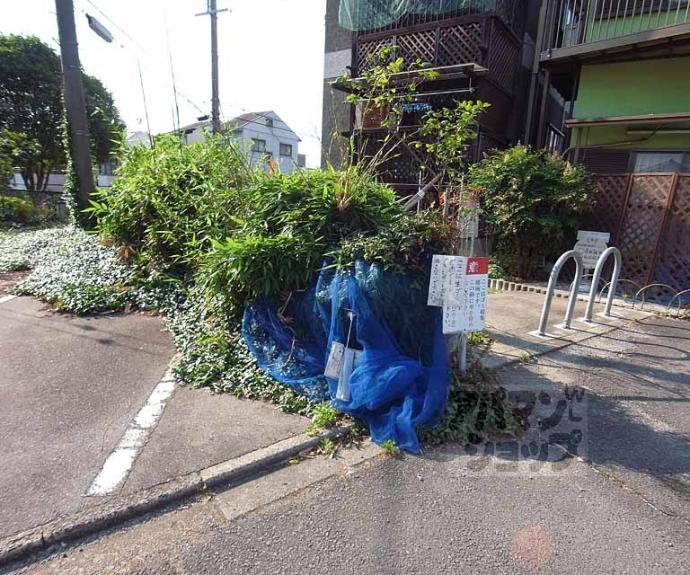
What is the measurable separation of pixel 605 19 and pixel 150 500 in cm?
1095

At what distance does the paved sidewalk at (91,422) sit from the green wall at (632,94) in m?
8.65

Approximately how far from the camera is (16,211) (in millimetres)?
13312

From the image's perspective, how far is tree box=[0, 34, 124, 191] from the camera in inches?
695

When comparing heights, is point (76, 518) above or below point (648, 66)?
below

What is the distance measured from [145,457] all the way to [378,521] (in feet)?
4.75

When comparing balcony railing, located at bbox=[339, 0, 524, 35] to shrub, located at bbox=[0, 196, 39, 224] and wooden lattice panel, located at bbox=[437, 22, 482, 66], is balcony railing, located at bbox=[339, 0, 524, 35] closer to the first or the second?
wooden lattice panel, located at bbox=[437, 22, 482, 66]

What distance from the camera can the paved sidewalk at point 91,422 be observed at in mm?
2219

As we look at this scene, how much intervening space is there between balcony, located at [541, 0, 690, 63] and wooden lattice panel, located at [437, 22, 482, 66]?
4.69 ft

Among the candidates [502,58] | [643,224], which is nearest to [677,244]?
[643,224]

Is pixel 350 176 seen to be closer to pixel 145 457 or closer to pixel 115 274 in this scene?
pixel 145 457

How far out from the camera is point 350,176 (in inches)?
156

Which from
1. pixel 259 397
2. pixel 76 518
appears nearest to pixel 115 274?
pixel 259 397

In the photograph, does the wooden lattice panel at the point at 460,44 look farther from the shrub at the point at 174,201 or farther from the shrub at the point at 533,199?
the shrub at the point at 174,201

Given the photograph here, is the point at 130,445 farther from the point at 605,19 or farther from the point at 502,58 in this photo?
the point at 605,19
